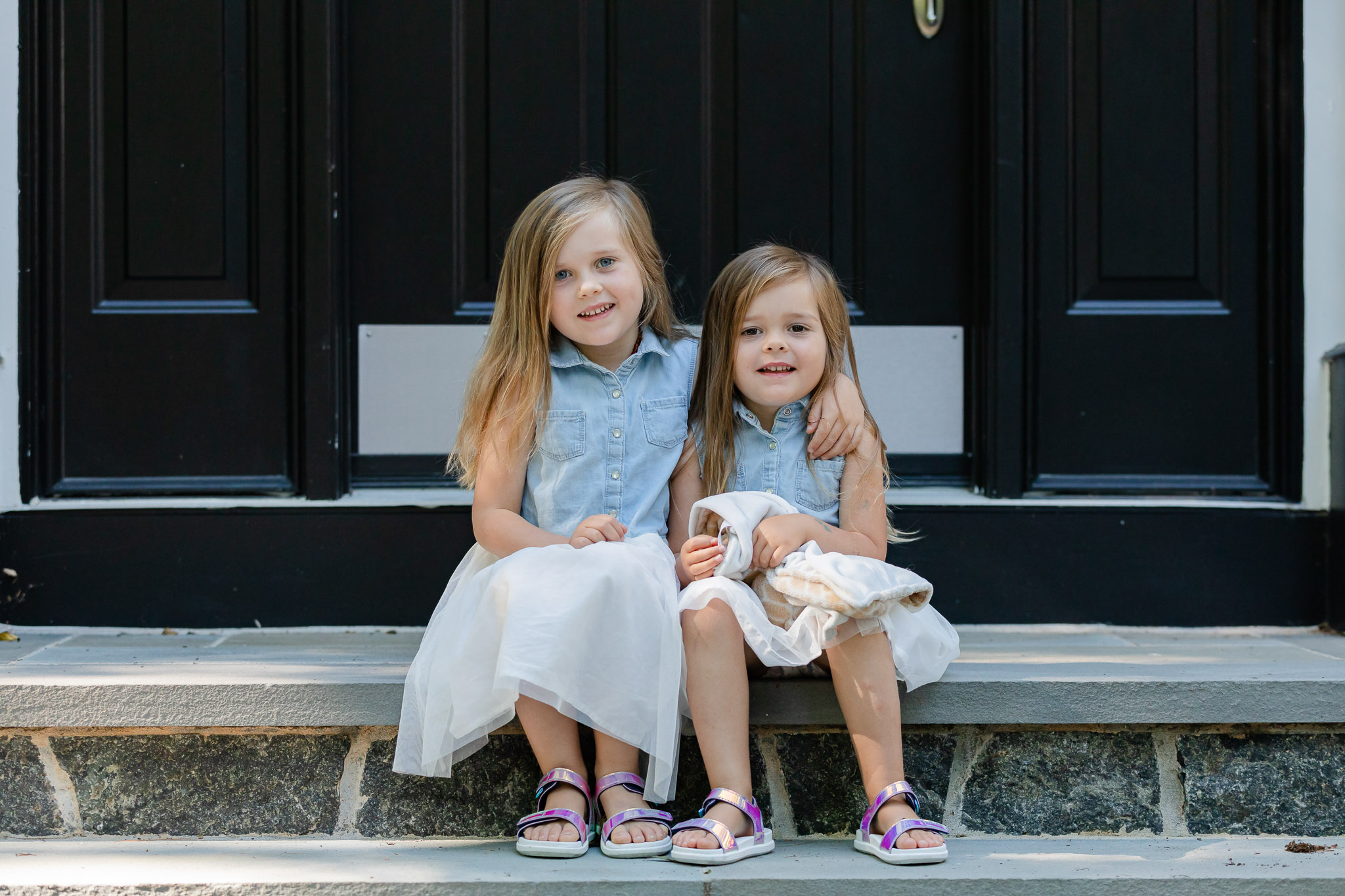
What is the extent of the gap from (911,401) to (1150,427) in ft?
1.84

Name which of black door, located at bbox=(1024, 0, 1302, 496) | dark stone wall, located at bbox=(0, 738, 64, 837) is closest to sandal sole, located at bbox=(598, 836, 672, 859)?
dark stone wall, located at bbox=(0, 738, 64, 837)

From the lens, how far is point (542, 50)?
2598 mm

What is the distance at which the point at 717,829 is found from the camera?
1.63 metres

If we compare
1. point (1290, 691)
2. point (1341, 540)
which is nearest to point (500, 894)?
point (1290, 691)

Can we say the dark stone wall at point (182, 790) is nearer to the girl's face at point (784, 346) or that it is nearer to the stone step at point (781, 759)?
the stone step at point (781, 759)

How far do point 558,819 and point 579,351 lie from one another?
2.81ft

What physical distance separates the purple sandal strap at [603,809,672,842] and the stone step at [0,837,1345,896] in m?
0.04

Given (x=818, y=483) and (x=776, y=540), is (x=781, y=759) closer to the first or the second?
(x=776, y=540)

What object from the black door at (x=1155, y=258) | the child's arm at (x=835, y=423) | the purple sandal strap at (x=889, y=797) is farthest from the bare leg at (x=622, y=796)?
the black door at (x=1155, y=258)

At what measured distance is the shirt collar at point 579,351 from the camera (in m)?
2.02

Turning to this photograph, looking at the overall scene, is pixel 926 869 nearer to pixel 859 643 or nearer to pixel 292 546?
pixel 859 643

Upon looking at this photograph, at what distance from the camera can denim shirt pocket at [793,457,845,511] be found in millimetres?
1965

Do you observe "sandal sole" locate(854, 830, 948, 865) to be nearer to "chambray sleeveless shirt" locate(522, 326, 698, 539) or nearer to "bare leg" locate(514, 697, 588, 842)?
"bare leg" locate(514, 697, 588, 842)

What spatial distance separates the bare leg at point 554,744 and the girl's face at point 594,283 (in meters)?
0.67
